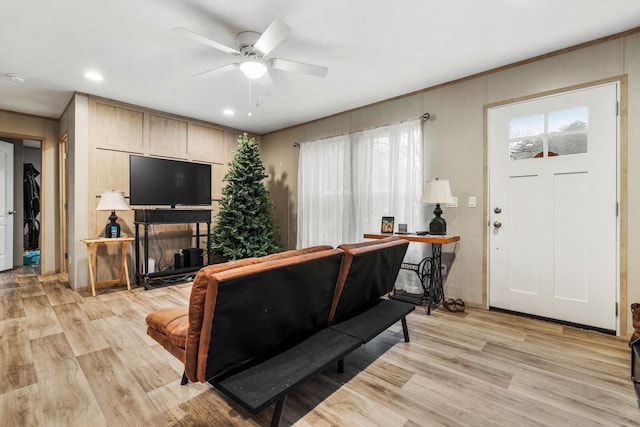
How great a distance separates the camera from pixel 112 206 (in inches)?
150

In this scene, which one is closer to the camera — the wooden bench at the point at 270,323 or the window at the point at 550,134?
the wooden bench at the point at 270,323

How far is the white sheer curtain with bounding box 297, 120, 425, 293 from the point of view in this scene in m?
3.81

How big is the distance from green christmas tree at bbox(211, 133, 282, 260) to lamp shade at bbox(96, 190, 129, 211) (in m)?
1.37

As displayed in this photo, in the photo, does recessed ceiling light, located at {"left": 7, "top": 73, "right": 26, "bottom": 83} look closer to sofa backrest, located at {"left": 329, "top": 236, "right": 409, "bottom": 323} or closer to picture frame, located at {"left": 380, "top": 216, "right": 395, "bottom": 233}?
sofa backrest, located at {"left": 329, "top": 236, "right": 409, "bottom": 323}

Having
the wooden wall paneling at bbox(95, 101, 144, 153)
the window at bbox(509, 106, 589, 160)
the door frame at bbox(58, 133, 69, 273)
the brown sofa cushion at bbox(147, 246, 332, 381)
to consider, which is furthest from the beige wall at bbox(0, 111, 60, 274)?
the window at bbox(509, 106, 589, 160)

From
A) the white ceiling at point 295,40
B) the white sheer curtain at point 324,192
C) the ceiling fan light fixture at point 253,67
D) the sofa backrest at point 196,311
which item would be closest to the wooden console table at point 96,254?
the white ceiling at point 295,40

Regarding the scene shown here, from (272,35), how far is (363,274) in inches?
73.4

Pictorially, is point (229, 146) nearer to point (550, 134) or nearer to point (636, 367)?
point (550, 134)

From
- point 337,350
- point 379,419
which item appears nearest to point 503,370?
point 379,419

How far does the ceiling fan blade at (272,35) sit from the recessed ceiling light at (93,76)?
2177mm

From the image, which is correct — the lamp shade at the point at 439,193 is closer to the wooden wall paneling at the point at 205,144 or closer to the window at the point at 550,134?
the window at the point at 550,134

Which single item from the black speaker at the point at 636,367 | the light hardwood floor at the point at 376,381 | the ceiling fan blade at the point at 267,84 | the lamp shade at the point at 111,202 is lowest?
the light hardwood floor at the point at 376,381

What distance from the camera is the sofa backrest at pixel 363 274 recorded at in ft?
6.46

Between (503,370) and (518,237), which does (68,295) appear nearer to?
(503,370)
